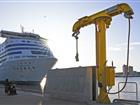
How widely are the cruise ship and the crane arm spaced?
4607 centimetres

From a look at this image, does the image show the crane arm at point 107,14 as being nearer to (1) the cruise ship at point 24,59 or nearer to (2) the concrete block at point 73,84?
(2) the concrete block at point 73,84

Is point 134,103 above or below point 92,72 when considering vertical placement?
below

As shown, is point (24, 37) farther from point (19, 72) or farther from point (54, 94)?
point (54, 94)

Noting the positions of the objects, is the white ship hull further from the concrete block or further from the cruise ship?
the concrete block

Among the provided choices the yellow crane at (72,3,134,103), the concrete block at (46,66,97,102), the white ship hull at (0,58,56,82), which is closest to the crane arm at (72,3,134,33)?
the yellow crane at (72,3,134,103)

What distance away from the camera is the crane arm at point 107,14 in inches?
566

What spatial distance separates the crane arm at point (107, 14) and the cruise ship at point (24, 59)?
46070 mm

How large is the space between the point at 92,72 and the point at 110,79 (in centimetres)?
93

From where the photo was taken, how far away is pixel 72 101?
51.4ft

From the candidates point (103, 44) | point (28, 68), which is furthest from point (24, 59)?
point (103, 44)

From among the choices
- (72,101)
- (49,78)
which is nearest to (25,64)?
(49,78)

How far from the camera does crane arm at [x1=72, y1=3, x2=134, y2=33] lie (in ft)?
47.2

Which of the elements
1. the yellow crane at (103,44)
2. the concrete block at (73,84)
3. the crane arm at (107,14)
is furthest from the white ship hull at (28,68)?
the yellow crane at (103,44)

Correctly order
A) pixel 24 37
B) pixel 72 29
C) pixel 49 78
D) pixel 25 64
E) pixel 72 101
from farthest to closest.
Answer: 1. pixel 24 37
2. pixel 25 64
3. pixel 49 78
4. pixel 72 29
5. pixel 72 101
